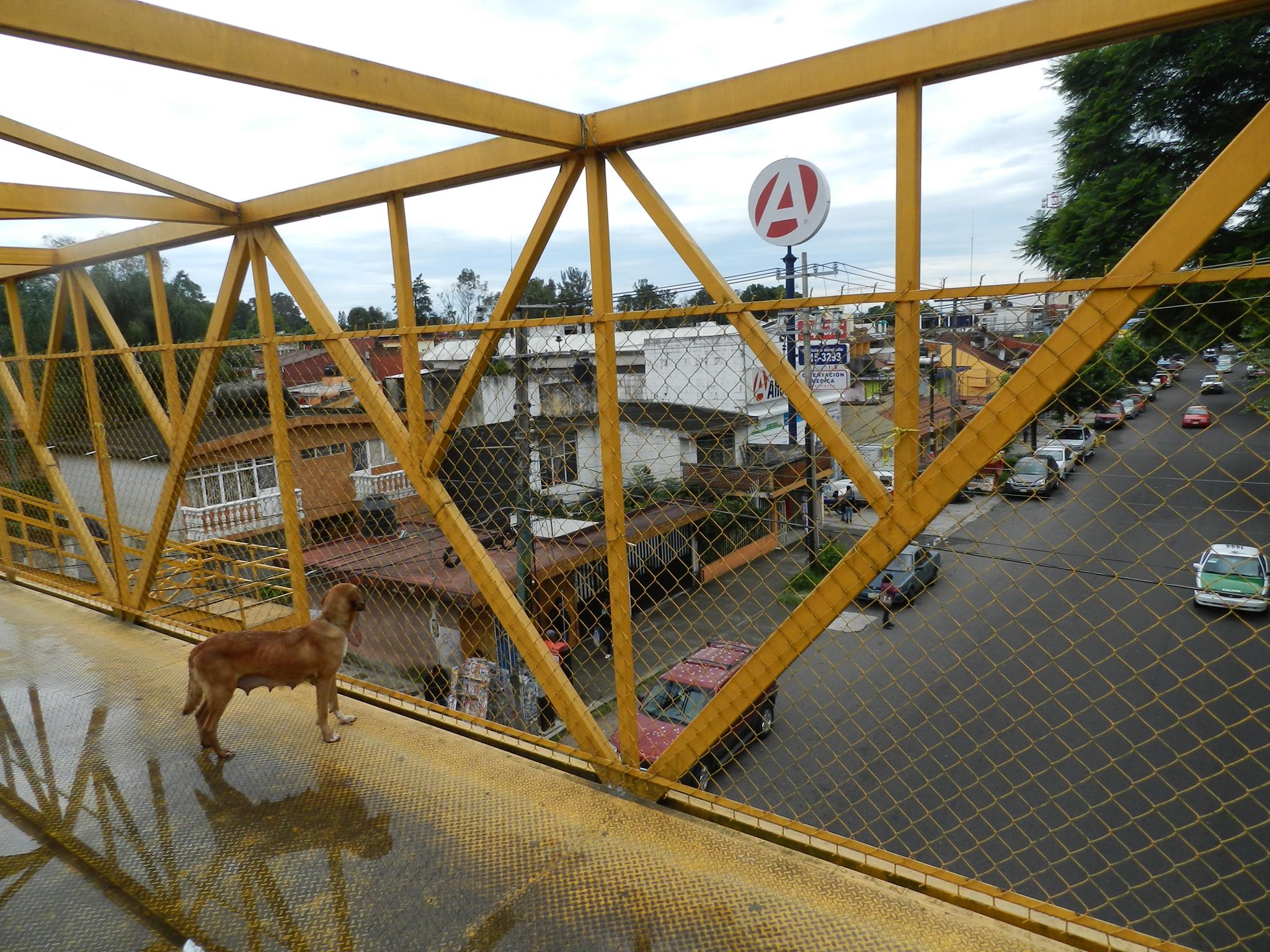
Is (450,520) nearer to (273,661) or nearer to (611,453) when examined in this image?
(611,453)

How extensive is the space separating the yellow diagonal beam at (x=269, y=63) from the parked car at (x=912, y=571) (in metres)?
1.52

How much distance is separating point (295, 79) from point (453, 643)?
9.41 meters

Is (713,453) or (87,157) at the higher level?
(87,157)

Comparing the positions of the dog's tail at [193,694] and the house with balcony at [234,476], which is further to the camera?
the house with balcony at [234,476]

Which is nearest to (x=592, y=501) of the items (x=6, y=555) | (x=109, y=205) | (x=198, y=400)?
(x=198, y=400)

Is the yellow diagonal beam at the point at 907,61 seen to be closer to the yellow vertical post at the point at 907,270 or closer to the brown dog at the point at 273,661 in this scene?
the yellow vertical post at the point at 907,270

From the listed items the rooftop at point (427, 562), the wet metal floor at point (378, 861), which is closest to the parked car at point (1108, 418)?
the wet metal floor at point (378, 861)

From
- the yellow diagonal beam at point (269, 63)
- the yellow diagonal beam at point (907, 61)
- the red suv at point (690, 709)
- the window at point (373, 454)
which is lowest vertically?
the red suv at point (690, 709)

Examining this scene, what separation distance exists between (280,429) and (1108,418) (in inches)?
123

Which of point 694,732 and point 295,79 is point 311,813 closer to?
point 694,732

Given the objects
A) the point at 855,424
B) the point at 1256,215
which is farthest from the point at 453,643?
the point at 1256,215

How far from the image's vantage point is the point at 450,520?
253 centimetres

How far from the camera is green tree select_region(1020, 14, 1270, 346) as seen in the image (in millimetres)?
11633

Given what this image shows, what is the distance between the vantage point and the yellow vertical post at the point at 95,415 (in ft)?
12.9
